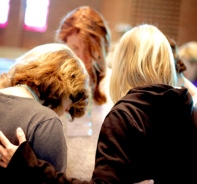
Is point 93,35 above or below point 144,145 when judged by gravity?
above

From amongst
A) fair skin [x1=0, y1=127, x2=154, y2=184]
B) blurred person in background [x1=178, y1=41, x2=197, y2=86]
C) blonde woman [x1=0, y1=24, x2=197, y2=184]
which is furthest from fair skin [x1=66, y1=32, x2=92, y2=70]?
blurred person in background [x1=178, y1=41, x2=197, y2=86]

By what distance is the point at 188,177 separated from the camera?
1098 mm

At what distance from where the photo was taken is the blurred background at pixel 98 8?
5.18m

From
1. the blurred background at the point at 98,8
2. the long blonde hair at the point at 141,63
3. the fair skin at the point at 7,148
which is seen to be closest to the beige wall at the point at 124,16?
the blurred background at the point at 98,8

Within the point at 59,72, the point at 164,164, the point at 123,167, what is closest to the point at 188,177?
the point at 164,164

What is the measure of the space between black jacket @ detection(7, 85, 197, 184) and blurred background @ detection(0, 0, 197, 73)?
4.12 metres

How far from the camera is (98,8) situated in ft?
17.9

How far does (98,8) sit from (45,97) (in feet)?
14.6

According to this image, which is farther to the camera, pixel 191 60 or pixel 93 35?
pixel 191 60

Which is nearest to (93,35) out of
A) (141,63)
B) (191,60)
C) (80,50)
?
(80,50)

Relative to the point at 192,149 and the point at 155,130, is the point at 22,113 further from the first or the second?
the point at 192,149

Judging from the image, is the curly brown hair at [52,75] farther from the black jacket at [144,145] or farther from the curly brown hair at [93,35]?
the curly brown hair at [93,35]

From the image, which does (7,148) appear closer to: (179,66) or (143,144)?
(143,144)

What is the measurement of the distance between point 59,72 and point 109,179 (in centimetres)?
41
